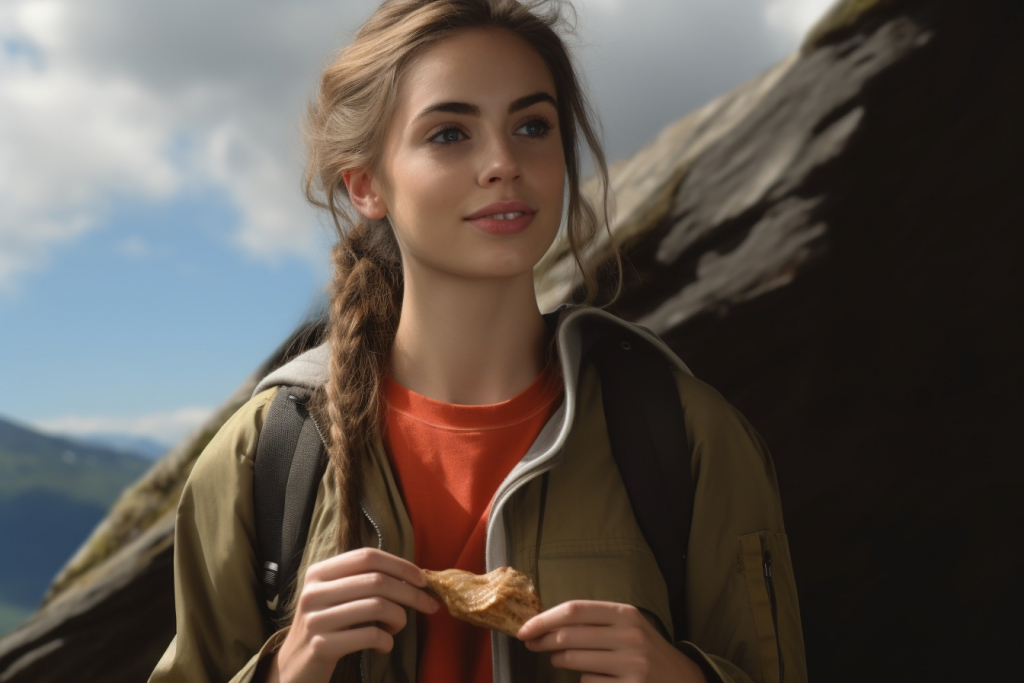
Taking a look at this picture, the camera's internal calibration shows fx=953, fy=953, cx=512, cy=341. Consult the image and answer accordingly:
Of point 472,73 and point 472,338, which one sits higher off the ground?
point 472,73

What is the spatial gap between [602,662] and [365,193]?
129cm

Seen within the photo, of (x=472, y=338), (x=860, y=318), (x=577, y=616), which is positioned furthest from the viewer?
(x=860, y=318)

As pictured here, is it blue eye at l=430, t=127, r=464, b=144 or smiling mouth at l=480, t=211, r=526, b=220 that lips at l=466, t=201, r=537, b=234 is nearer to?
smiling mouth at l=480, t=211, r=526, b=220

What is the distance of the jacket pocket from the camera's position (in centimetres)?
213

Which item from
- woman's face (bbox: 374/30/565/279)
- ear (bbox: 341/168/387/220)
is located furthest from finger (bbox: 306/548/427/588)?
ear (bbox: 341/168/387/220)

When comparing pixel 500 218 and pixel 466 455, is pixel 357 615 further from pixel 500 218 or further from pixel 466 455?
pixel 500 218

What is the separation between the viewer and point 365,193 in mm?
2439

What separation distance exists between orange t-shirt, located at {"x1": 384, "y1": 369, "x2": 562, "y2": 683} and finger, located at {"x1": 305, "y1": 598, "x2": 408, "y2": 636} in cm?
24

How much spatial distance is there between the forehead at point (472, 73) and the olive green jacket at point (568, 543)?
0.55m

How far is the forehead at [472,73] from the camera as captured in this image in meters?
2.19

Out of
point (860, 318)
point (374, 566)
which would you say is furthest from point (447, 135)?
point (860, 318)

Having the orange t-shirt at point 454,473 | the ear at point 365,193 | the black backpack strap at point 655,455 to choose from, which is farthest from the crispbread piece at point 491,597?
the ear at point 365,193

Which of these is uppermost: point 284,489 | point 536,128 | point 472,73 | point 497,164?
point 472,73

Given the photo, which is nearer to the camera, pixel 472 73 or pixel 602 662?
pixel 602 662
